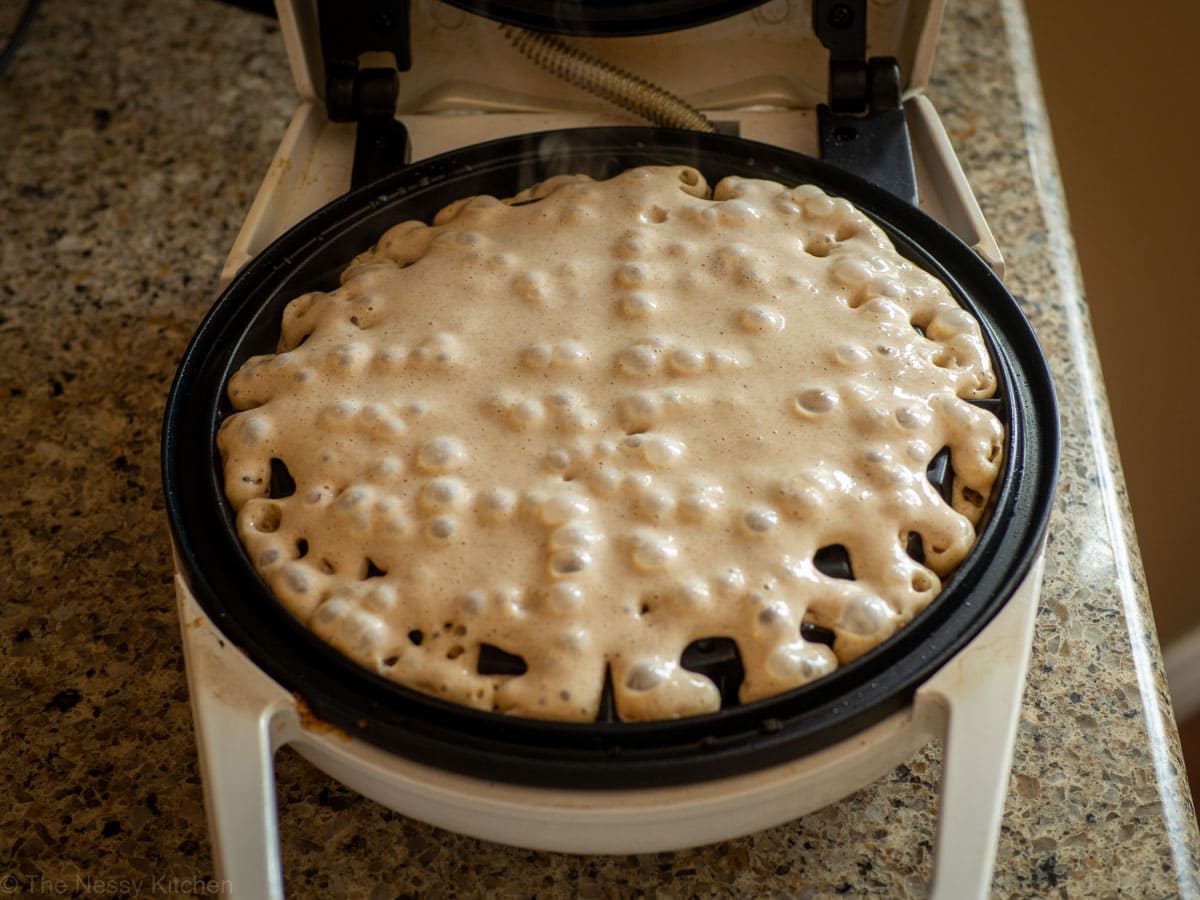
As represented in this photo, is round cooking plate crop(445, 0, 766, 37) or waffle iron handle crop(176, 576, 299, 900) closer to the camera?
waffle iron handle crop(176, 576, 299, 900)

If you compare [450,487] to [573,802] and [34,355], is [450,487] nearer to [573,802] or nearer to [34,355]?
[573,802]

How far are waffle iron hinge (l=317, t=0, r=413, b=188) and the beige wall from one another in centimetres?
122

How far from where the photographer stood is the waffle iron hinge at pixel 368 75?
1.06 meters

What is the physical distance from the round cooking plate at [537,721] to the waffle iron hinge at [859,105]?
5 centimetres

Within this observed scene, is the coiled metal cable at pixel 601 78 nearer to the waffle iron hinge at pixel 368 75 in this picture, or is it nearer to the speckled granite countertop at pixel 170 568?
the waffle iron hinge at pixel 368 75

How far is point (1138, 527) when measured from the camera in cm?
186

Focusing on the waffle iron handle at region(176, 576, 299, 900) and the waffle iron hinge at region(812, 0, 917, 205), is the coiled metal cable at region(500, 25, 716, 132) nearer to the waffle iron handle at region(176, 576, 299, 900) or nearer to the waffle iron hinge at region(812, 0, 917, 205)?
the waffle iron hinge at region(812, 0, 917, 205)

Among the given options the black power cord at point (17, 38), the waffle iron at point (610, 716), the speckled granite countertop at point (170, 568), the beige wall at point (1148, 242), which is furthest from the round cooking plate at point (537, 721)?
the beige wall at point (1148, 242)

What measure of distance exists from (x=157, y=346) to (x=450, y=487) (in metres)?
0.55

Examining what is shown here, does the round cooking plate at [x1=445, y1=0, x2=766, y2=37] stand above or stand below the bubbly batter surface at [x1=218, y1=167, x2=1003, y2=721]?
above

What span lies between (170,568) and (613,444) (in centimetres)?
44

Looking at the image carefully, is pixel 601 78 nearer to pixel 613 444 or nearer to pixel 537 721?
pixel 613 444

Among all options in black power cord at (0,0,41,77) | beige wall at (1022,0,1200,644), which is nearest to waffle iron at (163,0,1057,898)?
black power cord at (0,0,41,77)

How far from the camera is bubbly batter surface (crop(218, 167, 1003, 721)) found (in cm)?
76
